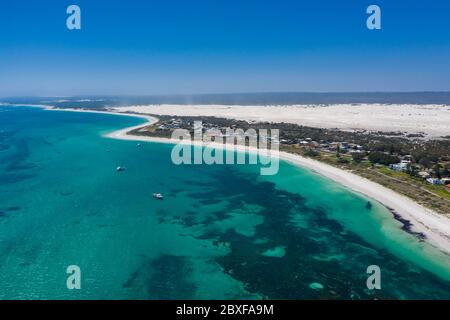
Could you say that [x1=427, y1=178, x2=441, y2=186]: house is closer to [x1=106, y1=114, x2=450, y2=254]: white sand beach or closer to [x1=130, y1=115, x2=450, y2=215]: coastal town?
[x1=130, y1=115, x2=450, y2=215]: coastal town

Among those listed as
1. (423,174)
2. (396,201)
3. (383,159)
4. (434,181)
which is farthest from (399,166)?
(396,201)

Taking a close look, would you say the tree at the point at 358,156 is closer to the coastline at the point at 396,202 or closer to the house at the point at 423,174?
the coastline at the point at 396,202

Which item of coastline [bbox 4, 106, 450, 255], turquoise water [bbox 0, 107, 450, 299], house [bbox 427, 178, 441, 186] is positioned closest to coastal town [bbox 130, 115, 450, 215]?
house [bbox 427, 178, 441, 186]

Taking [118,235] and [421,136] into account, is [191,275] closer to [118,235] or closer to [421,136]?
[118,235]

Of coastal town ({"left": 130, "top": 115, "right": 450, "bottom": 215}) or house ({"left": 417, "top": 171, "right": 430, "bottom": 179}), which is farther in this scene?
house ({"left": 417, "top": 171, "right": 430, "bottom": 179})

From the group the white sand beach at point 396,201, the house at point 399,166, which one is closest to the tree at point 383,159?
the house at point 399,166

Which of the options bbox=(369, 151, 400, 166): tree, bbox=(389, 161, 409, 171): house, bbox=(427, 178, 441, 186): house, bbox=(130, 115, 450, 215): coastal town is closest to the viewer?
bbox=(130, 115, 450, 215): coastal town

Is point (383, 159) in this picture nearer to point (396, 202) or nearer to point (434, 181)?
point (434, 181)
